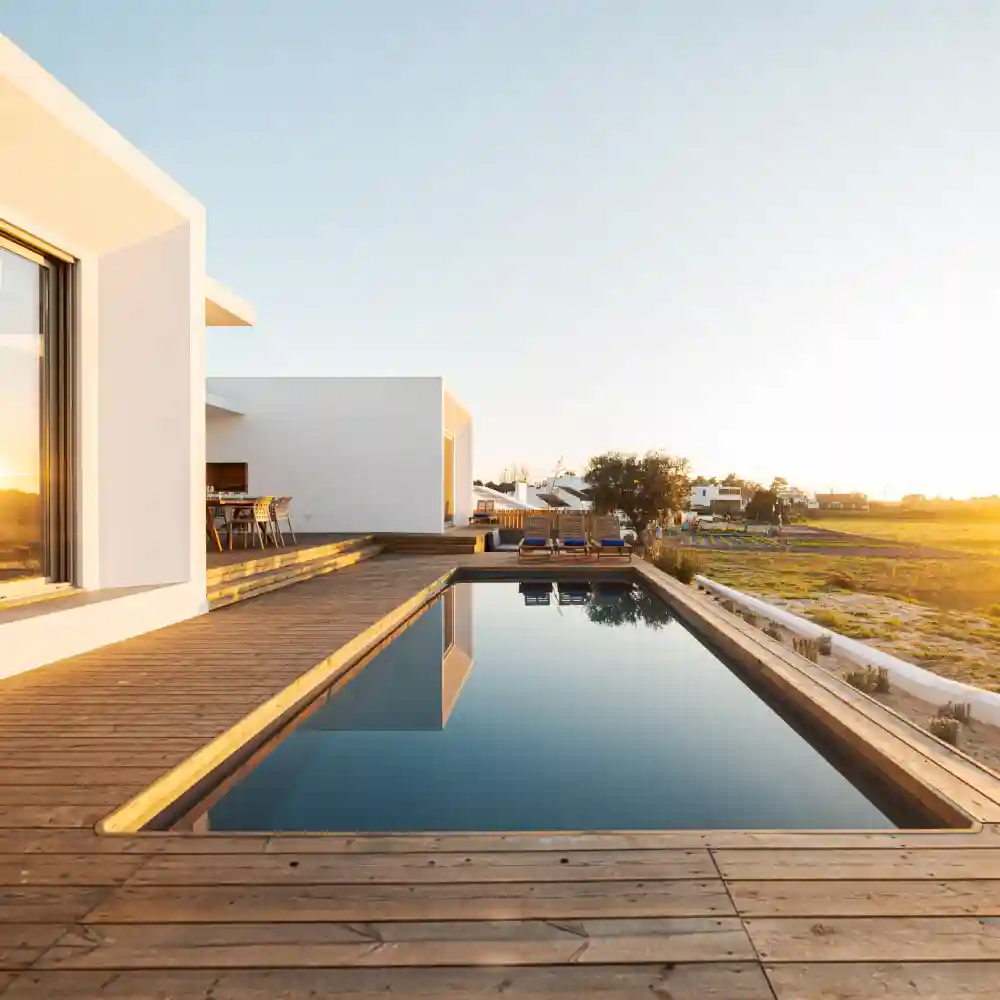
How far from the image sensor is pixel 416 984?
146cm

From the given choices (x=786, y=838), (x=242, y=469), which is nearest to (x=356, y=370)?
(x=242, y=469)

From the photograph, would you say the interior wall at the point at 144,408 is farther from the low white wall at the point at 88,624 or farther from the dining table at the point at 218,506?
the dining table at the point at 218,506

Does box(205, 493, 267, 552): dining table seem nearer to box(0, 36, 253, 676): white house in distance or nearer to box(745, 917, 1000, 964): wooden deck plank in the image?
box(0, 36, 253, 676): white house in distance

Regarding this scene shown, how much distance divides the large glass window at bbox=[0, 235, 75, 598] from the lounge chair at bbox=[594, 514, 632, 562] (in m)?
7.76

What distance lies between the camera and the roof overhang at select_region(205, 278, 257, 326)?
7044 mm

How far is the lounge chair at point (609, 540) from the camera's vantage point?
1150cm

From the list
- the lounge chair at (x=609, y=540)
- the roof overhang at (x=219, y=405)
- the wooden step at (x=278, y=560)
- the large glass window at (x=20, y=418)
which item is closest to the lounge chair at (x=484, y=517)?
the lounge chair at (x=609, y=540)

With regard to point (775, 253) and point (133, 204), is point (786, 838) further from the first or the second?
point (775, 253)

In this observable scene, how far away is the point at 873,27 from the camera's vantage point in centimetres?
909

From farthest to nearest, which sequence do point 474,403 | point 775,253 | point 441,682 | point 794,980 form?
point 474,403 < point 775,253 < point 441,682 < point 794,980

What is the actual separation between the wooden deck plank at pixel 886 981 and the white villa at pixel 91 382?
422 cm

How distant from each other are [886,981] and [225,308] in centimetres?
751

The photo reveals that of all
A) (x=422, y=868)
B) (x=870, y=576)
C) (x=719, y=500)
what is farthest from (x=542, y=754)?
(x=719, y=500)

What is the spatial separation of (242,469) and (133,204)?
8661mm
